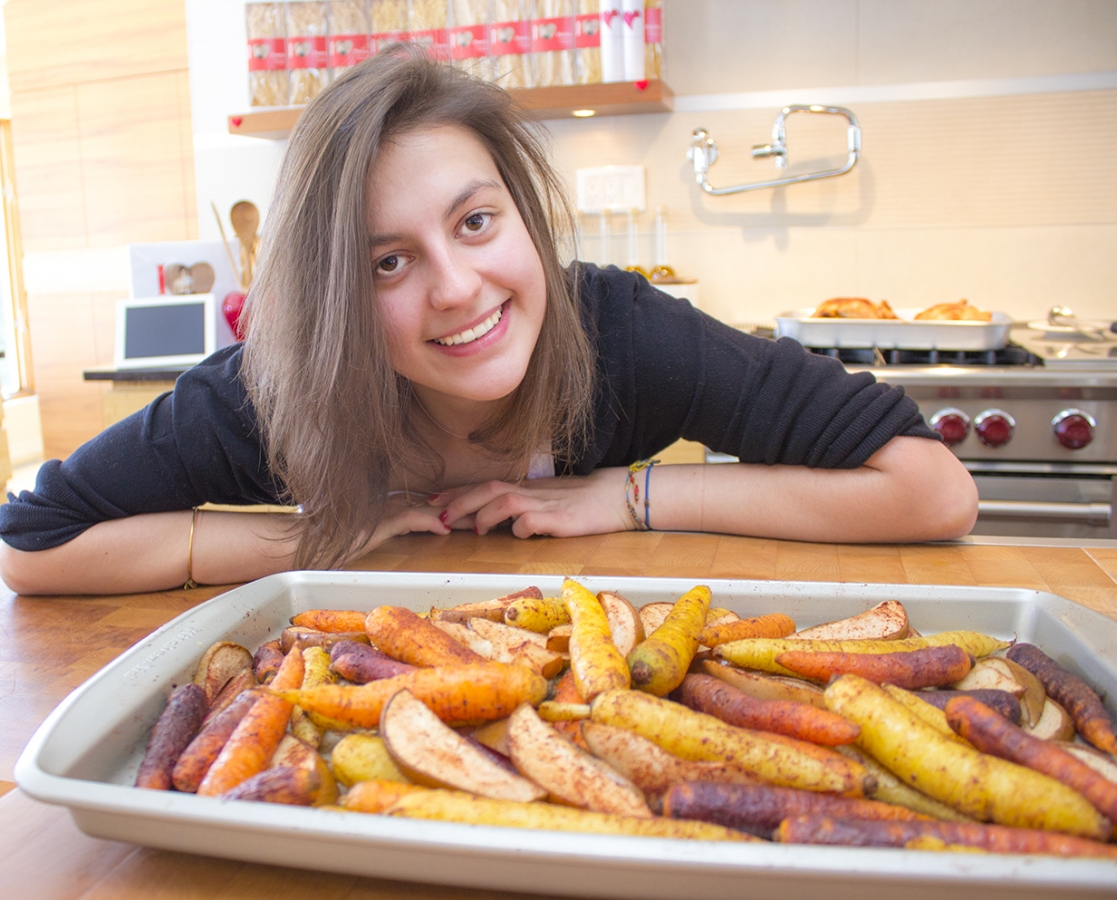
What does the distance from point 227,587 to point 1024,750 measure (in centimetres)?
97

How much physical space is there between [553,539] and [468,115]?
1.95ft

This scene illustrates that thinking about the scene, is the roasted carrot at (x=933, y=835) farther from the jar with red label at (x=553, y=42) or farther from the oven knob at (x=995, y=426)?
the jar with red label at (x=553, y=42)

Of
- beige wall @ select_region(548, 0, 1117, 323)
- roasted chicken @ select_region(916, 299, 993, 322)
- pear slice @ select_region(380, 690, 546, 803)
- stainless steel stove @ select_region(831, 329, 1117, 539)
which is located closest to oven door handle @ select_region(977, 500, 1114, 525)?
stainless steel stove @ select_region(831, 329, 1117, 539)

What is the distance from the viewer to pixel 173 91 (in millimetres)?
3791

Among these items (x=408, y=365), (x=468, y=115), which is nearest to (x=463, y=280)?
(x=408, y=365)

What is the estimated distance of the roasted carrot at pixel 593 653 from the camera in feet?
2.05

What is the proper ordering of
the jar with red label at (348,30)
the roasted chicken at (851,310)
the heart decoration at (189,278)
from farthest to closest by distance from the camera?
the heart decoration at (189,278), the jar with red label at (348,30), the roasted chicken at (851,310)

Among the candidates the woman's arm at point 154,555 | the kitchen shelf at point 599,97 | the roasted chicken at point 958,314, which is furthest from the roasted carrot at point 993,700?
the kitchen shelf at point 599,97

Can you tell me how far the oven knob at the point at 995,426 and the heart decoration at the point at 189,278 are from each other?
2.83 metres

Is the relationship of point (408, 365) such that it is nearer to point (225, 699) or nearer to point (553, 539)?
point (553, 539)

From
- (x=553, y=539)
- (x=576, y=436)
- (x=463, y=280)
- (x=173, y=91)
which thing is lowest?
(x=553, y=539)

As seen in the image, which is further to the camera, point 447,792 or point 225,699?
point 225,699

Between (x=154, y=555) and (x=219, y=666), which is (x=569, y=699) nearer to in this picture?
(x=219, y=666)

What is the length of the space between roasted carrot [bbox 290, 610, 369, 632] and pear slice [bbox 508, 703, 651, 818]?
0.99 ft
